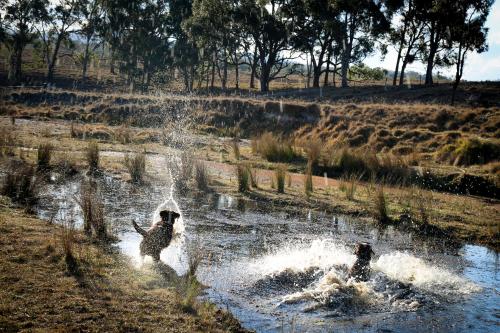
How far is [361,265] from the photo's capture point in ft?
26.7

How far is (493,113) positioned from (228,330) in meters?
27.4

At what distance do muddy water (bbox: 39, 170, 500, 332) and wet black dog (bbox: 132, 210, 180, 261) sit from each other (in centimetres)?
20

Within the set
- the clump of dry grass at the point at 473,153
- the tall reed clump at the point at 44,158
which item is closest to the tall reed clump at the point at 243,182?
the tall reed clump at the point at 44,158

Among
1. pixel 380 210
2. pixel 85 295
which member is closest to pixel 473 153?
pixel 380 210

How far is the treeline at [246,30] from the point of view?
52.9 metres

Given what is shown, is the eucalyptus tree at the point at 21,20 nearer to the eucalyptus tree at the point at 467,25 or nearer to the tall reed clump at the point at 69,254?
the eucalyptus tree at the point at 467,25

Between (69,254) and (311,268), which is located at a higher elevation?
(69,254)

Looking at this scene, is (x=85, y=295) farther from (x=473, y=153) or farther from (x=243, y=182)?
(x=473, y=153)

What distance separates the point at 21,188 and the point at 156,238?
439 centimetres

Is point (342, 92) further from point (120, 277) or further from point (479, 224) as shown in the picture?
point (120, 277)

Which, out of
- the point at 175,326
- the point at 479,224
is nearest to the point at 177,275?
the point at 175,326

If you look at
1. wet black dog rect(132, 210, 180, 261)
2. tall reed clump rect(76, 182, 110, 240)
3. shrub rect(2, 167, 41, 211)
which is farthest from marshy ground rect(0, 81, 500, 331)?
shrub rect(2, 167, 41, 211)

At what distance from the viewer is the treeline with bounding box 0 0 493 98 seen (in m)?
52.9

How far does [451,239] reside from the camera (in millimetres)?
11828
